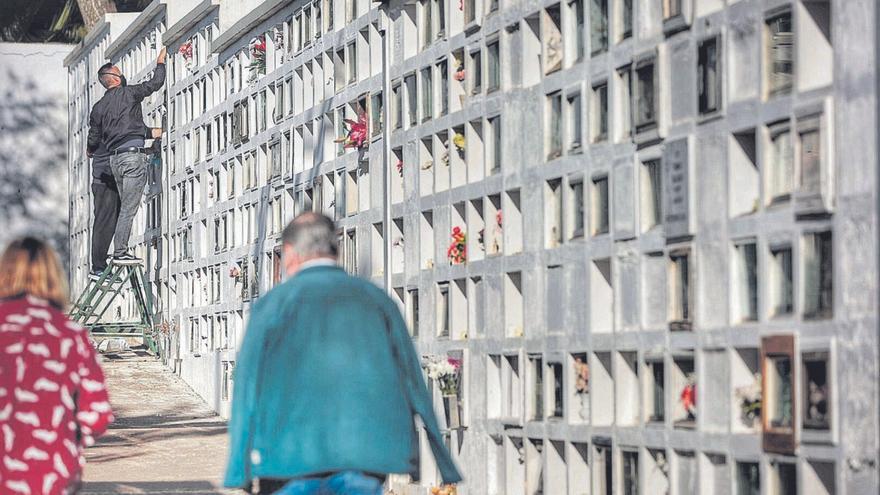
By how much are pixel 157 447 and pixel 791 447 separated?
598cm

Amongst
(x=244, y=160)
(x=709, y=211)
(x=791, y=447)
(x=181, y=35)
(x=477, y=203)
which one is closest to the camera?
(x=791, y=447)

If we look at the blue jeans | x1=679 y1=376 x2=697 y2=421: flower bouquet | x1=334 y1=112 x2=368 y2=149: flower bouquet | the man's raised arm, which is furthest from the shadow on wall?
the blue jeans

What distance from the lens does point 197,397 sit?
13.9 meters

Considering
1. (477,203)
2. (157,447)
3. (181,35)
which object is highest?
(181,35)

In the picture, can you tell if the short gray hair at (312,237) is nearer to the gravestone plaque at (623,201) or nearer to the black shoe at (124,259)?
the gravestone plaque at (623,201)

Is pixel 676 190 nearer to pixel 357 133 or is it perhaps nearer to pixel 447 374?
pixel 447 374

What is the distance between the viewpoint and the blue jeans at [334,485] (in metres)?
4.87

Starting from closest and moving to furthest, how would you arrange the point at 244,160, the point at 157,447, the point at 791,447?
the point at 791,447 → the point at 157,447 → the point at 244,160

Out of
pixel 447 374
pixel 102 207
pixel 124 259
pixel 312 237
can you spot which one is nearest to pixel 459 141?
pixel 447 374

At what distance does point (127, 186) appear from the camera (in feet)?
51.2

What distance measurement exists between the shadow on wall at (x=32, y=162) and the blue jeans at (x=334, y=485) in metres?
14.0

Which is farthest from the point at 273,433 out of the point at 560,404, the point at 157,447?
the point at 157,447

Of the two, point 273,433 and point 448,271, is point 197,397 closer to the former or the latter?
point 448,271

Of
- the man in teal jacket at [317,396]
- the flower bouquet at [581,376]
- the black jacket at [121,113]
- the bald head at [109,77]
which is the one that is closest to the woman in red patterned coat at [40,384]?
the man in teal jacket at [317,396]
